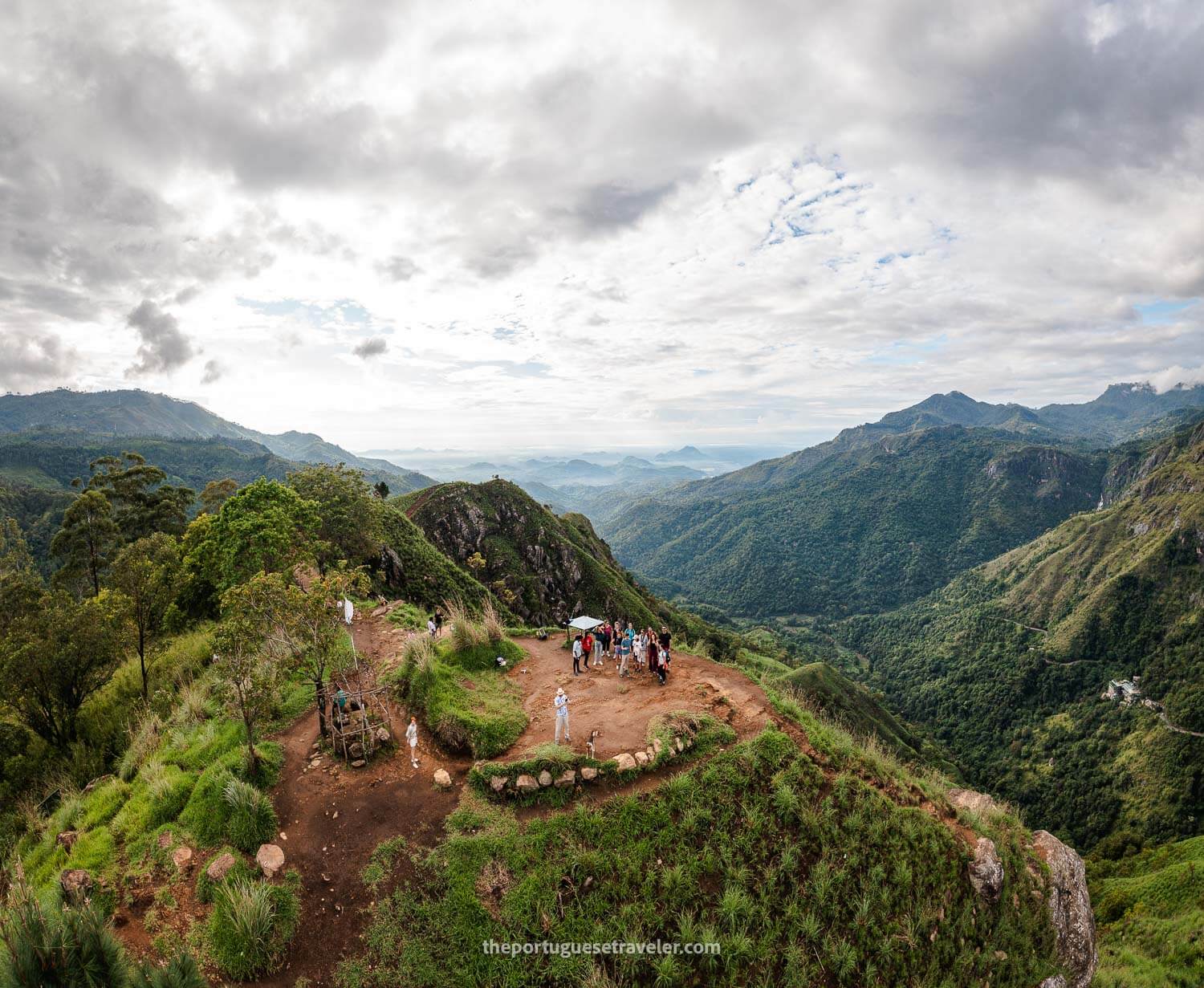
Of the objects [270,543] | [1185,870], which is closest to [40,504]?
[270,543]

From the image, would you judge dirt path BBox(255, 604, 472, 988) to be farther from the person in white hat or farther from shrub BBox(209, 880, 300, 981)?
the person in white hat

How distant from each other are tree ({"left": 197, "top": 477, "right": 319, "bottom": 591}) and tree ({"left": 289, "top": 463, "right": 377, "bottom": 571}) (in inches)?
304

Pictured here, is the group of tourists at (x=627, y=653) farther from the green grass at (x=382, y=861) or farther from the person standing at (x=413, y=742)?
the green grass at (x=382, y=861)

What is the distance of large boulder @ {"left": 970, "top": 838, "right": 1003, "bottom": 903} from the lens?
11727mm

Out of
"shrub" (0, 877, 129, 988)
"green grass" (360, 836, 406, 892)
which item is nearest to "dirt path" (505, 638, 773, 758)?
"green grass" (360, 836, 406, 892)

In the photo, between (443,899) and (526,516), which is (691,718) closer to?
(443,899)

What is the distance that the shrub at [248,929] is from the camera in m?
8.24

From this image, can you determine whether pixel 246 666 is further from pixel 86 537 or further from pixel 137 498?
pixel 137 498

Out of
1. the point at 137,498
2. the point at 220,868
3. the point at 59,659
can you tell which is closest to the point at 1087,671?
the point at 220,868

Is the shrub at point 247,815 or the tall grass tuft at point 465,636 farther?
the tall grass tuft at point 465,636

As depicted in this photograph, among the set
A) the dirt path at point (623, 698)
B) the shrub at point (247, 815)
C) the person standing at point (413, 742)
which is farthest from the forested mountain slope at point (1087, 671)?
the shrub at point (247, 815)

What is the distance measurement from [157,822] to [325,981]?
18.0 ft

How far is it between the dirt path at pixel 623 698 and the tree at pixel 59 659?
13109 mm

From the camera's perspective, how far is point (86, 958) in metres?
5.45
